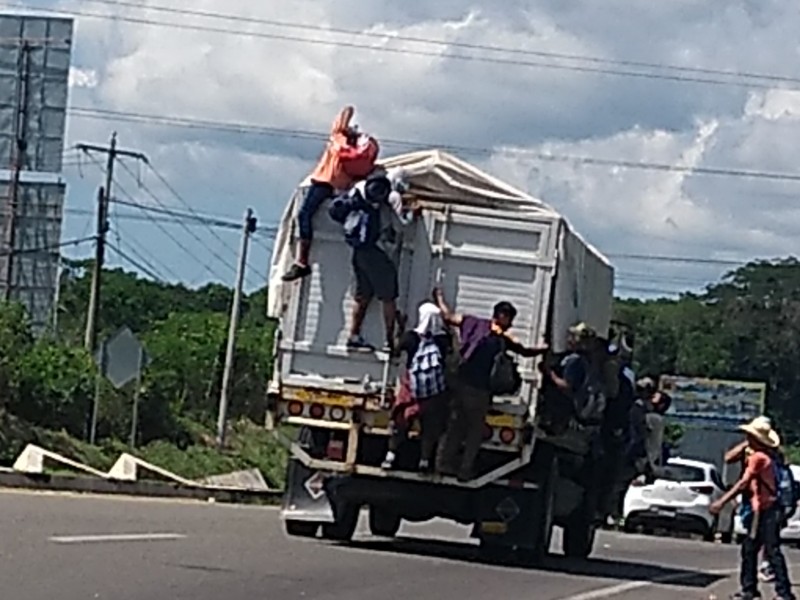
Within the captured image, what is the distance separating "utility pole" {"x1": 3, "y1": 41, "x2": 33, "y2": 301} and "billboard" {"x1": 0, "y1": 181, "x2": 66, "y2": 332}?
19cm

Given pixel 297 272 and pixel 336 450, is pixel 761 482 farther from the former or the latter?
pixel 297 272

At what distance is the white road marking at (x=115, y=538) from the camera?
16844mm

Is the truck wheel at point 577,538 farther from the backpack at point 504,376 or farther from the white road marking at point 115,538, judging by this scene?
the white road marking at point 115,538

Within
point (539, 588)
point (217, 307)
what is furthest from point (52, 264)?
point (217, 307)

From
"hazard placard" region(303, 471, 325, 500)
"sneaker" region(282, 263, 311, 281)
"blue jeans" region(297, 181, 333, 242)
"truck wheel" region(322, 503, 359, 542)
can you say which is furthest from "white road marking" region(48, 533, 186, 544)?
"blue jeans" region(297, 181, 333, 242)

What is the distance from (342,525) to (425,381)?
2.71 meters

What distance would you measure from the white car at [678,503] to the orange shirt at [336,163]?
16.6 metres

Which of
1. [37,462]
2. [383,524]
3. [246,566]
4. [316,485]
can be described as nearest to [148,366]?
[37,462]

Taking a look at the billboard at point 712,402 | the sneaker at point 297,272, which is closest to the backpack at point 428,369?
the sneaker at point 297,272

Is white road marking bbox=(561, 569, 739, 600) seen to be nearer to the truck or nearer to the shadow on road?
the shadow on road

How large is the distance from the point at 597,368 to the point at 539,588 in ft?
11.1

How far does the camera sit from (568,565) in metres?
21.3

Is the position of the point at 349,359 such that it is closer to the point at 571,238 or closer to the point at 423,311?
the point at 423,311

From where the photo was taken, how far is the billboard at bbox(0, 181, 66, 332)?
52.8m
